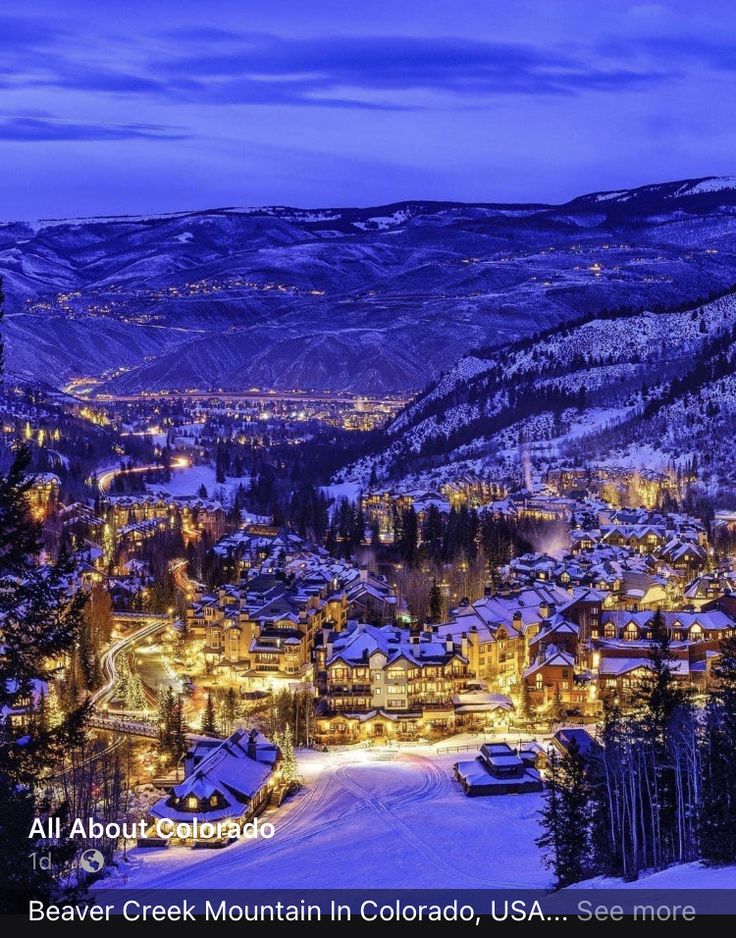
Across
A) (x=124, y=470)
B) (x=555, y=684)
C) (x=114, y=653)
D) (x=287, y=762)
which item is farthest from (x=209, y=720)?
(x=124, y=470)

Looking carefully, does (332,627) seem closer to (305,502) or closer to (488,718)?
(488,718)

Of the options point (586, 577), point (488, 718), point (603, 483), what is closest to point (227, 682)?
point (488, 718)

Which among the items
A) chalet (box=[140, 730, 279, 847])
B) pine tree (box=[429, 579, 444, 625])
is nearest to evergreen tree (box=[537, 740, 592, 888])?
chalet (box=[140, 730, 279, 847])

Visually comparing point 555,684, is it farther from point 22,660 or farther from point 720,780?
point 22,660

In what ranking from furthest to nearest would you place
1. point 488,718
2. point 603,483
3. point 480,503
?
point 603,483, point 480,503, point 488,718

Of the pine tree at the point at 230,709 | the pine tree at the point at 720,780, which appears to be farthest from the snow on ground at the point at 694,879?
the pine tree at the point at 230,709

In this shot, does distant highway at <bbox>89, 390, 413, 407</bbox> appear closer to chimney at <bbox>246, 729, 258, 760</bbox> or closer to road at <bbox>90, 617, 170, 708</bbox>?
road at <bbox>90, 617, 170, 708</bbox>
